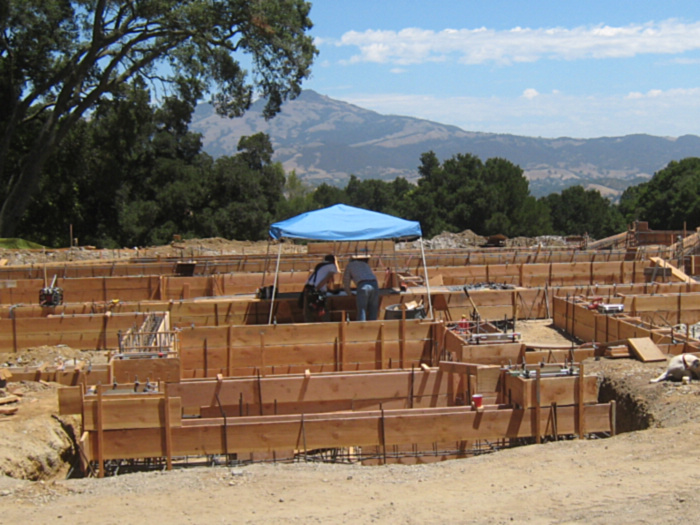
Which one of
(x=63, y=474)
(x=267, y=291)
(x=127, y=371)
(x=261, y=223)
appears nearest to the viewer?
(x=63, y=474)

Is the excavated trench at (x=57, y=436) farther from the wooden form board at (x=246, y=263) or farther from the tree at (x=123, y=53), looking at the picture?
the tree at (x=123, y=53)

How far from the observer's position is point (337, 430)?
340 inches

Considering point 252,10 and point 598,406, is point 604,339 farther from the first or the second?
point 252,10

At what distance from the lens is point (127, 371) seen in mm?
10016

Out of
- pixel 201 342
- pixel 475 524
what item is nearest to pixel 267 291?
pixel 201 342

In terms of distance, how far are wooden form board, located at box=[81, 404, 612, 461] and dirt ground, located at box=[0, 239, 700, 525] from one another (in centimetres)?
59

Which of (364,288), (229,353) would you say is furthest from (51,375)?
(364,288)

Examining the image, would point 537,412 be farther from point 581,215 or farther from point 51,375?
point 581,215

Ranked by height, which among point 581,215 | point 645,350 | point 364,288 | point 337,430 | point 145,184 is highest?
point 145,184

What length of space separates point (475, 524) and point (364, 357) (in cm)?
617

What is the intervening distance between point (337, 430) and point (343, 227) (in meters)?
6.40

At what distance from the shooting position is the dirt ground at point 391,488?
635cm

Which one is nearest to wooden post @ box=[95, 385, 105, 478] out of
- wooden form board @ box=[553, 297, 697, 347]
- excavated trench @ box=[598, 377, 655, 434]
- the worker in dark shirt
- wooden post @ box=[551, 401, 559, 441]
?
wooden post @ box=[551, 401, 559, 441]

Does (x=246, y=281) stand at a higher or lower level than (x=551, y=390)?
higher
